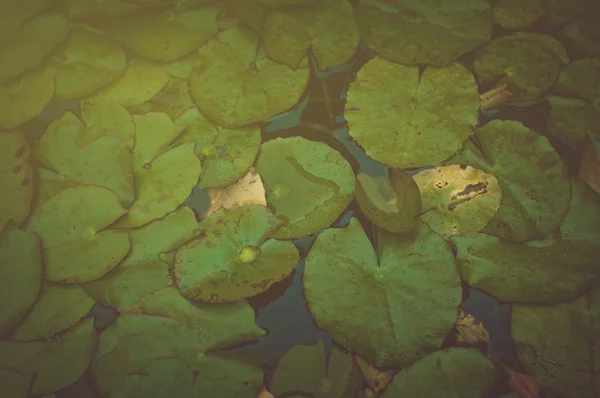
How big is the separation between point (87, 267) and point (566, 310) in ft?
3.99

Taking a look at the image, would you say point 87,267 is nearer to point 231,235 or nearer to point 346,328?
point 231,235

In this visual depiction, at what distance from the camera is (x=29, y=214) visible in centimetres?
115

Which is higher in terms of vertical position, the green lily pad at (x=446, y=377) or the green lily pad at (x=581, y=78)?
the green lily pad at (x=581, y=78)

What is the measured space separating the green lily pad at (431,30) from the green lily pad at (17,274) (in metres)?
1.07

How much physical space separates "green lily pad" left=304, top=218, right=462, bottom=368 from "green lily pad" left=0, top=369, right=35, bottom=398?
692 mm

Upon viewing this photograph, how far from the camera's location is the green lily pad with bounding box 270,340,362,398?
3.54 ft

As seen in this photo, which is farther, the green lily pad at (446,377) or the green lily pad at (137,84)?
the green lily pad at (137,84)

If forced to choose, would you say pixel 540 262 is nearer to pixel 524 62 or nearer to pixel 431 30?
pixel 524 62

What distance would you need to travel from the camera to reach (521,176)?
1175 mm

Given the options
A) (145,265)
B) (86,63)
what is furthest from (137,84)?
(145,265)

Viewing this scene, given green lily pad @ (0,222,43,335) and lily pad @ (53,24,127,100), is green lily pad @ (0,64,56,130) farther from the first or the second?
green lily pad @ (0,222,43,335)

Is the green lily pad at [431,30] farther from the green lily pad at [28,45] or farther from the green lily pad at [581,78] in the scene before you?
the green lily pad at [28,45]

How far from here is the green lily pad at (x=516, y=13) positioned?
4.30ft

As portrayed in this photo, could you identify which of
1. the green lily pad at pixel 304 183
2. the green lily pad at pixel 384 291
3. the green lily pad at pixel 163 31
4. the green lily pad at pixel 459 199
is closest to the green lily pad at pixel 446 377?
the green lily pad at pixel 384 291
